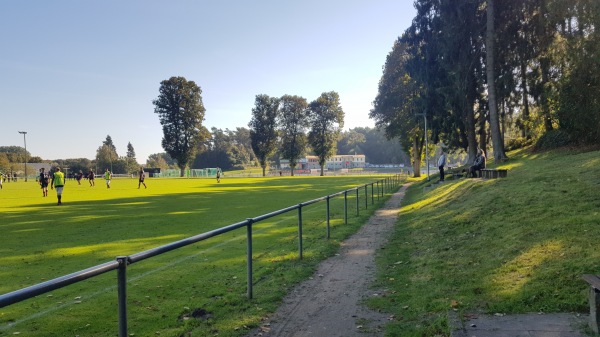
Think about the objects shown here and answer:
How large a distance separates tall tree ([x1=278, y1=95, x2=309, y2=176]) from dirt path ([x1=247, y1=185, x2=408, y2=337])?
89130mm

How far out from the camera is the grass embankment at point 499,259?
4.73m

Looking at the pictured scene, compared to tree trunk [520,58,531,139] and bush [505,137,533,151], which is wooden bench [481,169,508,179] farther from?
bush [505,137,533,151]

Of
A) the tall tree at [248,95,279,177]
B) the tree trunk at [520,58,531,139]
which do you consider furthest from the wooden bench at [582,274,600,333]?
the tall tree at [248,95,279,177]

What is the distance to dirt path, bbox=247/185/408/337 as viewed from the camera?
465cm

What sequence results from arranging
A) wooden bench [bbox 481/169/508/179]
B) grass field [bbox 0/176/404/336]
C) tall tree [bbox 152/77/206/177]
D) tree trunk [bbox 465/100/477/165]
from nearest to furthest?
grass field [bbox 0/176/404/336], wooden bench [bbox 481/169/508/179], tree trunk [bbox 465/100/477/165], tall tree [bbox 152/77/206/177]

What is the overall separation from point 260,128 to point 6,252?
8806cm

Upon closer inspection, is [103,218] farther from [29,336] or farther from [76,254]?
[29,336]

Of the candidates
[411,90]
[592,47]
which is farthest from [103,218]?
[411,90]

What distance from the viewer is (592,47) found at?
17391mm

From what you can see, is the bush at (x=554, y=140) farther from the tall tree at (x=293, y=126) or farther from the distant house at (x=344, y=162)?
the distant house at (x=344, y=162)

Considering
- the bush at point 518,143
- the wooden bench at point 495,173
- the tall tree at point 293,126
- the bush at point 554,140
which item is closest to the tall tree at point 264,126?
the tall tree at point 293,126

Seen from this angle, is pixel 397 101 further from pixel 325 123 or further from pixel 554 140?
pixel 325 123

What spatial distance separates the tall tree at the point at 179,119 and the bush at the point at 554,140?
7246 cm

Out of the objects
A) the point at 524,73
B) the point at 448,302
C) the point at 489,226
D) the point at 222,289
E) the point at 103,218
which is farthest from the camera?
the point at 524,73
